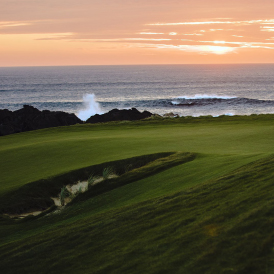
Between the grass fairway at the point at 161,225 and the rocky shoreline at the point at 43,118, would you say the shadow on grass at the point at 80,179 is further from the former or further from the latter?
the rocky shoreline at the point at 43,118

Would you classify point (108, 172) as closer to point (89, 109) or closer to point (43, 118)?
point (43, 118)

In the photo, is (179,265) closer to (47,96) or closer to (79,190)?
(79,190)

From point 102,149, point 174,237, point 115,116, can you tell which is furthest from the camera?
point 115,116

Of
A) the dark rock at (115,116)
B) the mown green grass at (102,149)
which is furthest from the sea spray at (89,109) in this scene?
the mown green grass at (102,149)

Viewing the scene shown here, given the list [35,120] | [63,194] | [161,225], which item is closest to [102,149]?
[63,194]

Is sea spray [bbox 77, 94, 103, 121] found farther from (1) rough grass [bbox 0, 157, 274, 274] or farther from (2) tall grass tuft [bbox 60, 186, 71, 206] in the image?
(1) rough grass [bbox 0, 157, 274, 274]

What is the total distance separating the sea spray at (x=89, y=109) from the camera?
217 ft

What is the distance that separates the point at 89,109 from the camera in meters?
73.4

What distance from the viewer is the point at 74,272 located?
19.9ft

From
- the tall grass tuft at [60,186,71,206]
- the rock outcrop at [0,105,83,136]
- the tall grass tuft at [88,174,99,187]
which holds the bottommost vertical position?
the tall grass tuft at [60,186,71,206]

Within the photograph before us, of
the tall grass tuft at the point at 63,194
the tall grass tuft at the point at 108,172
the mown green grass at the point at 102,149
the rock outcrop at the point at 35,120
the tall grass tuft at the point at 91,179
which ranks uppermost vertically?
the rock outcrop at the point at 35,120

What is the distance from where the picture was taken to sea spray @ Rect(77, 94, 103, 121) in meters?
66.1

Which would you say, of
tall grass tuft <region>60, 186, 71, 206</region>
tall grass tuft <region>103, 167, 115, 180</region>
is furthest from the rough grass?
tall grass tuft <region>103, 167, 115, 180</region>

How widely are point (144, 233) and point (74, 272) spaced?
1.38 m
